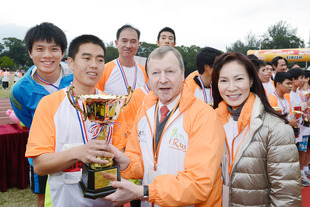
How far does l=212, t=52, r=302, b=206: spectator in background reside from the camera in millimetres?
1584

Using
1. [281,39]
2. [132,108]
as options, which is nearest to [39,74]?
[132,108]

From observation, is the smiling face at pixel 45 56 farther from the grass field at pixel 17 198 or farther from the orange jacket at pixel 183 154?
the grass field at pixel 17 198

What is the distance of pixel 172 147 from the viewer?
5.30 feet

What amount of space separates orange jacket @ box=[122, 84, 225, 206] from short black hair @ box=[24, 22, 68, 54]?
4.71 feet

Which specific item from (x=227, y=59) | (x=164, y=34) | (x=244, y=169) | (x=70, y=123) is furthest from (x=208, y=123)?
(x=164, y=34)

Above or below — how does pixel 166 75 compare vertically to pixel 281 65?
below

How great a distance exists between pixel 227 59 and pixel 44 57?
A: 6.60 ft

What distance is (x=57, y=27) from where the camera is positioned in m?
2.60

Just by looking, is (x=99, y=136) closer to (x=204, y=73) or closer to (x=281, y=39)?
(x=204, y=73)

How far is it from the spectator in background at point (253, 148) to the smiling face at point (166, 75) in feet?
1.48

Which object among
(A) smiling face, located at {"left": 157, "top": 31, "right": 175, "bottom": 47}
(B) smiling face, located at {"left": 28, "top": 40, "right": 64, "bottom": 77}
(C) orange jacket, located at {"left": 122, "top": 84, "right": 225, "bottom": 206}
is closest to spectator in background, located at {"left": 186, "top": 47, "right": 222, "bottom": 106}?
(A) smiling face, located at {"left": 157, "top": 31, "right": 175, "bottom": 47}

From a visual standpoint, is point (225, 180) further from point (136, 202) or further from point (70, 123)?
point (70, 123)

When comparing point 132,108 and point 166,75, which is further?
point 132,108

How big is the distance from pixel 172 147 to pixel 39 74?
197 cm
